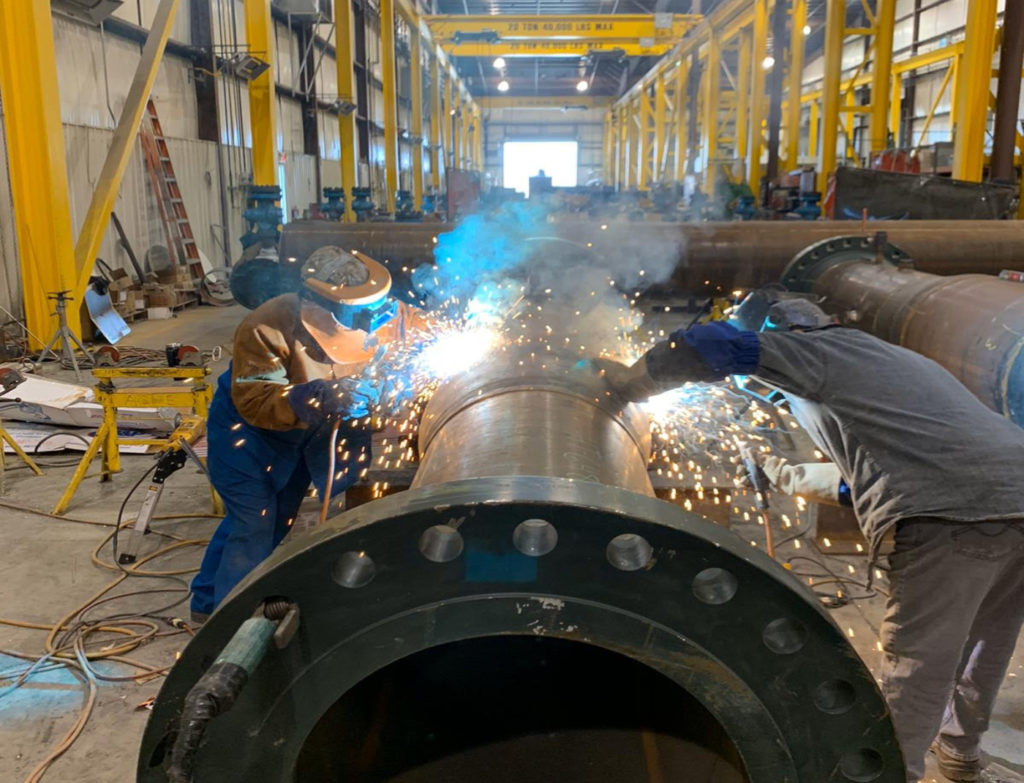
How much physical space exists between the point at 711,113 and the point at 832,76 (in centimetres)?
609

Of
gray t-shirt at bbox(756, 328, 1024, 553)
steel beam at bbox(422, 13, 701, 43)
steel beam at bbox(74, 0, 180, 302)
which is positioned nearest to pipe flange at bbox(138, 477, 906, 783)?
gray t-shirt at bbox(756, 328, 1024, 553)

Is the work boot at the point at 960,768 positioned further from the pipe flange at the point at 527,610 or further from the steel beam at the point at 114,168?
the steel beam at the point at 114,168

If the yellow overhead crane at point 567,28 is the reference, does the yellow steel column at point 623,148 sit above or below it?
below

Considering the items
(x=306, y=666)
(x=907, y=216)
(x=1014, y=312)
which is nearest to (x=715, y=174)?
(x=907, y=216)

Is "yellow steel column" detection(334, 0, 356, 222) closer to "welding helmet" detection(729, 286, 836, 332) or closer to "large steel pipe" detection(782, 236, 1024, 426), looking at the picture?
"large steel pipe" detection(782, 236, 1024, 426)

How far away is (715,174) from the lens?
14.5 meters

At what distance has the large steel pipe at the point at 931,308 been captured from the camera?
2.71 meters

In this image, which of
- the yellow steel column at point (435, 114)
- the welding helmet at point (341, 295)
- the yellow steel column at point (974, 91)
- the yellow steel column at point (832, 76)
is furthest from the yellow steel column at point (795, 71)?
the welding helmet at point (341, 295)

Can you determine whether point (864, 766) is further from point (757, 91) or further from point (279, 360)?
point (757, 91)

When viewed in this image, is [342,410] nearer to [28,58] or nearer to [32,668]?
[32,668]

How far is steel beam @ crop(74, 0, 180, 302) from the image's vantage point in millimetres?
7695

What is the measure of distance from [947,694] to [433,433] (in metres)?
1.40

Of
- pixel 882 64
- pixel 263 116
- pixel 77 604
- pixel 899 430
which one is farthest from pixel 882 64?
pixel 77 604

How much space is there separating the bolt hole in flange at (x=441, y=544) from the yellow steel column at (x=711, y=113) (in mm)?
14247
